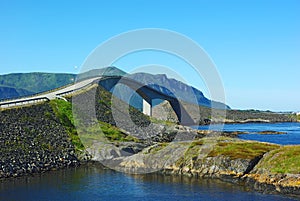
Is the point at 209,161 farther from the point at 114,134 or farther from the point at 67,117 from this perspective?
the point at 67,117

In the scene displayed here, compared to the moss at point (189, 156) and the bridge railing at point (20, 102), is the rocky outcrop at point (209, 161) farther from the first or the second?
the bridge railing at point (20, 102)

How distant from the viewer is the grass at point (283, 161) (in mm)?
64181

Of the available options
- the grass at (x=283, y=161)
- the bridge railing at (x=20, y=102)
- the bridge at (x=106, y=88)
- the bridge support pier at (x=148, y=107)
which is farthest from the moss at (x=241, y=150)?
the bridge support pier at (x=148, y=107)

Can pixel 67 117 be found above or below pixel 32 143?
above

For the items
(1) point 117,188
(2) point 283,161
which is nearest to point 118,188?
(1) point 117,188

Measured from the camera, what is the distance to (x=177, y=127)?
460ft

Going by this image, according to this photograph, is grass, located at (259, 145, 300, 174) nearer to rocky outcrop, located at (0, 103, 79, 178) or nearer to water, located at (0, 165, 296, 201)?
water, located at (0, 165, 296, 201)

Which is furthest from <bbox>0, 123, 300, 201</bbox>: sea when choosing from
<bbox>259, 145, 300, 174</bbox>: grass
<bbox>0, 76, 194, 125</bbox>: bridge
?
<bbox>0, 76, 194, 125</bbox>: bridge

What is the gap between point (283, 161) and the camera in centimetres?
6700

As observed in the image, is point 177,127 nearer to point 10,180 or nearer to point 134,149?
point 134,149

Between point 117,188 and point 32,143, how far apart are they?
28535 mm

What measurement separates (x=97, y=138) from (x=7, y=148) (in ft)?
87.5

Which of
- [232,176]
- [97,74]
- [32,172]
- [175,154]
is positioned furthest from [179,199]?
[97,74]

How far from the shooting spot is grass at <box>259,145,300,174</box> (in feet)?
211
